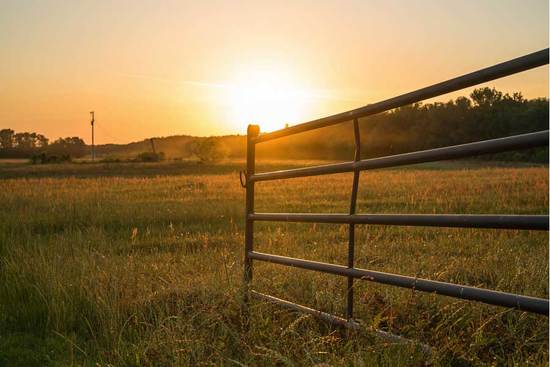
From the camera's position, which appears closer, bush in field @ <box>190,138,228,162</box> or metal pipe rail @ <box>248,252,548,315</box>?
metal pipe rail @ <box>248,252,548,315</box>

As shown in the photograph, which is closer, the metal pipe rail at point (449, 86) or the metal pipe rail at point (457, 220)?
the metal pipe rail at point (457, 220)

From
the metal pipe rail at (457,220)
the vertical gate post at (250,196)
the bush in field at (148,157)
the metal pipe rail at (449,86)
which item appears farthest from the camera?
the bush in field at (148,157)

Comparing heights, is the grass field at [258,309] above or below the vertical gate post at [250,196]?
below

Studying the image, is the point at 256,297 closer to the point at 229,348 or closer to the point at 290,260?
the point at 290,260

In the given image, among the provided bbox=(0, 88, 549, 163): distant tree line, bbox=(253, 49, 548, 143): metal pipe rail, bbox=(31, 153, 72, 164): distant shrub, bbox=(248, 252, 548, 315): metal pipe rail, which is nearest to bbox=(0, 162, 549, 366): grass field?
bbox=(248, 252, 548, 315): metal pipe rail

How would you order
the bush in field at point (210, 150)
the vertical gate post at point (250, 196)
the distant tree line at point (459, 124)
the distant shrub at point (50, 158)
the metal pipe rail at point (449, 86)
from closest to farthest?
the metal pipe rail at point (449, 86) < the vertical gate post at point (250, 196) < the distant tree line at point (459, 124) < the distant shrub at point (50, 158) < the bush in field at point (210, 150)

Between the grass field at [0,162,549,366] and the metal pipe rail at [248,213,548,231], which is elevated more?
the metal pipe rail at [248,213,548,231]


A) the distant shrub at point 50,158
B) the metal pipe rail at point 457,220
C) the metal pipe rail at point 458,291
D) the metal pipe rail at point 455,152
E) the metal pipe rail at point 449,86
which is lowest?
the distant shrub at point 50,158

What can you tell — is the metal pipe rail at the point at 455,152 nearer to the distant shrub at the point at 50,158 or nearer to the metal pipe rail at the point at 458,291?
the metal pipe rail at the point at 458,291

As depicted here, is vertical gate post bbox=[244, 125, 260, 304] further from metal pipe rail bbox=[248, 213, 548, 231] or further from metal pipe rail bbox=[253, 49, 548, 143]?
metal pipe rail bbox=[248, 213, 548, 231]

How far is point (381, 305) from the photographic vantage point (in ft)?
15.2

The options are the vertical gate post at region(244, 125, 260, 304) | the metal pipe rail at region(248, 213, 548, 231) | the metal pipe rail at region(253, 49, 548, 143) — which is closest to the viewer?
the metal pipe rail at region(248, 213, 548, 231)

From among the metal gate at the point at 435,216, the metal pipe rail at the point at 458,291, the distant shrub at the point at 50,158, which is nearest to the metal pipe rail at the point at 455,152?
the metal gate at the point at 435,216

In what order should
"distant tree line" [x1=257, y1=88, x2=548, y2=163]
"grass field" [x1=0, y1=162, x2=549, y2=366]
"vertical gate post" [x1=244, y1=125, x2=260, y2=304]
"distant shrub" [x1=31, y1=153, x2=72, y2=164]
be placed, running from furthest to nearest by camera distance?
"distant shrub" [x1=31, y1=153, x2=72, y2=164], "distant tree line" [x1=257, y1=88, x2=548, y2=163], "vertical gate post" [x1=244, y1=125, x2=260, y2=304], "grass field" [x1=0, y1=162, x2=549, y2=366]
